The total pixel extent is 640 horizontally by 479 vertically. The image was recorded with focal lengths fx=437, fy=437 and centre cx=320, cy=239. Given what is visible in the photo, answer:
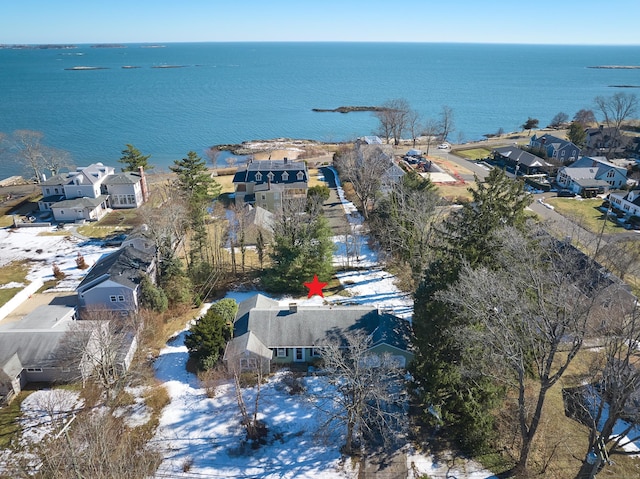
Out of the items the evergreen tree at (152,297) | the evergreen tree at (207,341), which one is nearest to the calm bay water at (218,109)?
the evergreen tree at (152,297)

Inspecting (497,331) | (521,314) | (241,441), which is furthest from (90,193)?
(521,314)

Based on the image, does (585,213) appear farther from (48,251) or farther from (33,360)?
(48,251)

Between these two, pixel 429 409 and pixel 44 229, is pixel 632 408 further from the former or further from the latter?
pixel 44 229

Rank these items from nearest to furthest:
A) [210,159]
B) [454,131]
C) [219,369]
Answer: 1. [219,369]
2. [210,159]
3. [454,131]

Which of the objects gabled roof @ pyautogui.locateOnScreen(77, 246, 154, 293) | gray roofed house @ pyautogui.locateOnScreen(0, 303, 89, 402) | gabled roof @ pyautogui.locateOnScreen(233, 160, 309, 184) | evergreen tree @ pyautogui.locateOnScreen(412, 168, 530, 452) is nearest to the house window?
gray roofed house @ pyautogui.locateOnScreen(0, 303, 89, 402)

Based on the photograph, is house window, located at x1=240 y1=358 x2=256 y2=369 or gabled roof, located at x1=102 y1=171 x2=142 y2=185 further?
gabled roof, located at x1=102 y1=171 x2=142 y2=185

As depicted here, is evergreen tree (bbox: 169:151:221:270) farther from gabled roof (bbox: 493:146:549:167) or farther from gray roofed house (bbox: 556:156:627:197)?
gray roofed house (bbox: 556:156:627:197)

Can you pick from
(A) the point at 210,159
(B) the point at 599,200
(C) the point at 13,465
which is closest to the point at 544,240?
(C) the point at 13,465
